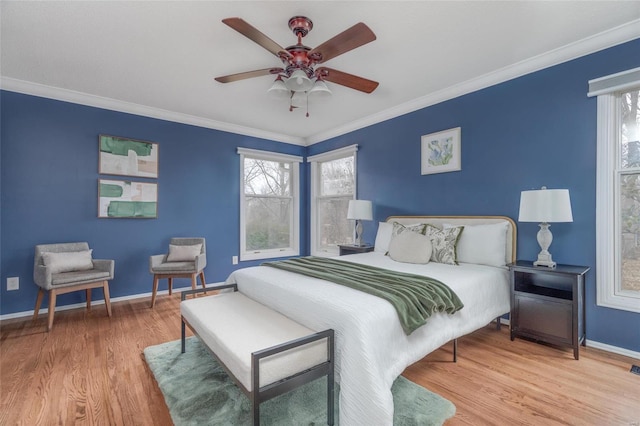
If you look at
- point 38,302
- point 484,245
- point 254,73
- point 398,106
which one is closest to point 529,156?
point 484,245

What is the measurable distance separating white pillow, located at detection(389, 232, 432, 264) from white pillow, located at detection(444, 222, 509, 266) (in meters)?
0.35

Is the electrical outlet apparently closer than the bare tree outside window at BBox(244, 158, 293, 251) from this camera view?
Yes

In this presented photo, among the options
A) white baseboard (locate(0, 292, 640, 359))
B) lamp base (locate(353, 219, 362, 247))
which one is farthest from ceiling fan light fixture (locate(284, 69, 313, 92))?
white baseboard (locate(0, 292, 640, 359))

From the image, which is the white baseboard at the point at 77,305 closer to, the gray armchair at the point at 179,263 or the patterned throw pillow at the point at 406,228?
the gray armchair at the point at 179,263

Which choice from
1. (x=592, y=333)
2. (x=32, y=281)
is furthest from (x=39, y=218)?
(x=592, y=333)

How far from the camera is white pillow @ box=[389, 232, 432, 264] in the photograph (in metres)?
2.86

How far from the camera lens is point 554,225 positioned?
104 inches

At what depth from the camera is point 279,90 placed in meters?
2.24

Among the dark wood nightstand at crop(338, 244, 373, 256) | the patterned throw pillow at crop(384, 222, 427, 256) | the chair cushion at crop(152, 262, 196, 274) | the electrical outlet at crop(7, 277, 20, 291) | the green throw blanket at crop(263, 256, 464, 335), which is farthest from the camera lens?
the dark wood nightstand at crop(338, 244, 373, 256)

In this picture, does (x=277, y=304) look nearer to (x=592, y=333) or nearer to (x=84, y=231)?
(x=592, y=333)

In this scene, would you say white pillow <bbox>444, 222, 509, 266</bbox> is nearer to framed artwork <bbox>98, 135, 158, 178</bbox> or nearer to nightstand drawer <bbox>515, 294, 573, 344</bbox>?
nightstand drawer <bbox>515, 294, 573, 344</bbox>

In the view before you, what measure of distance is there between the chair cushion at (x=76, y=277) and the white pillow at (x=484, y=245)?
368cm

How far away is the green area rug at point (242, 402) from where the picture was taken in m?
1.57

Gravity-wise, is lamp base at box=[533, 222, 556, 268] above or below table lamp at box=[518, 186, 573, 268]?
below
